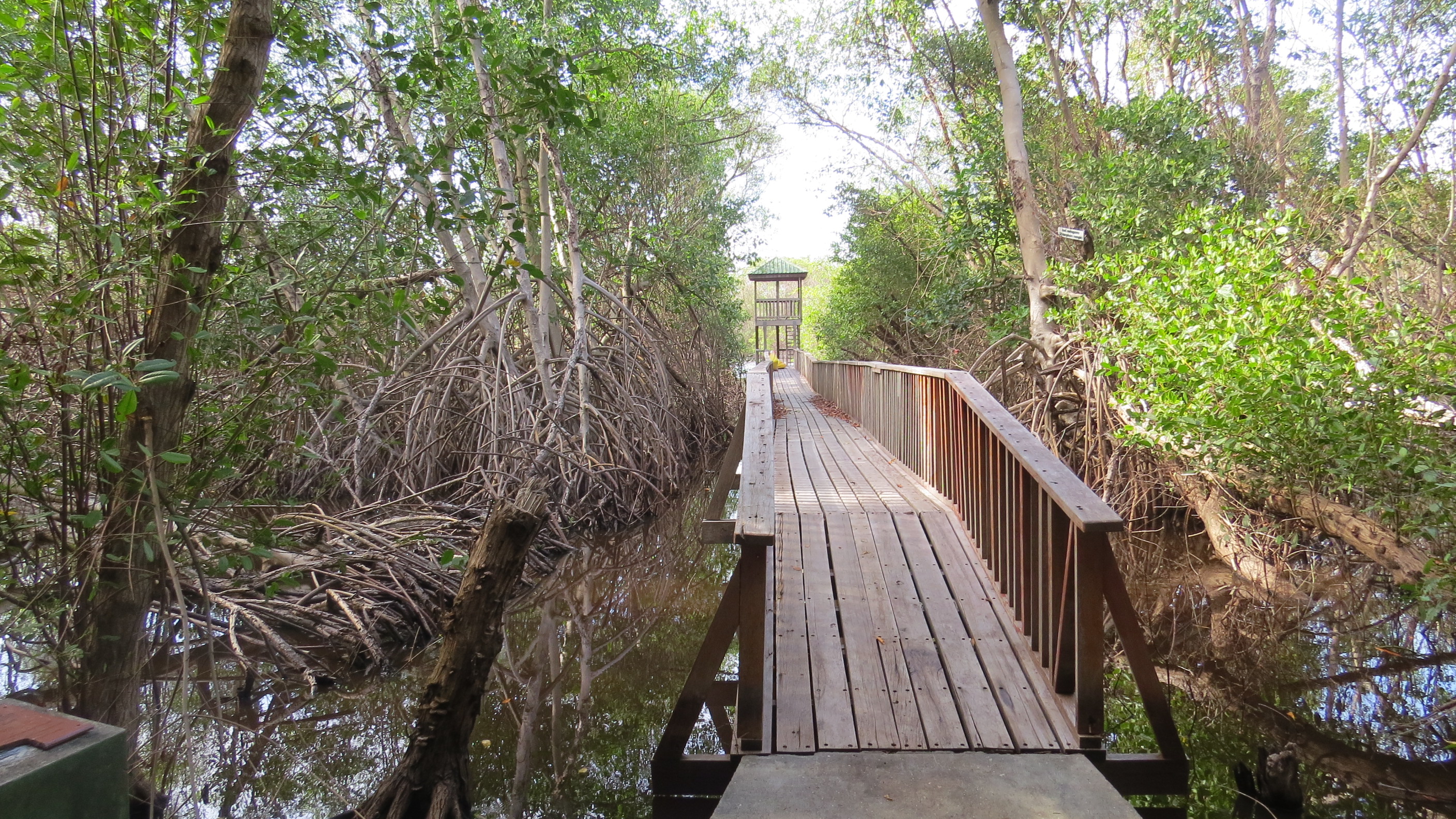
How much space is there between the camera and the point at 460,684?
9.98 ft

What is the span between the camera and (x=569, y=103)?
3619mm

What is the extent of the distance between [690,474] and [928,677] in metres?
8.67

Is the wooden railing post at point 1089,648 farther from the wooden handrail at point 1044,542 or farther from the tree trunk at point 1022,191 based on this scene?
the tree trunk at point 1022,191

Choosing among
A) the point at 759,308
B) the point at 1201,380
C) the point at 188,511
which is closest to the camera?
the point at 188,511

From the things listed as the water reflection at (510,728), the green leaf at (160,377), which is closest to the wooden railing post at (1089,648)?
the water reflection at (510,728)

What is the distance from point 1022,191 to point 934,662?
682cm

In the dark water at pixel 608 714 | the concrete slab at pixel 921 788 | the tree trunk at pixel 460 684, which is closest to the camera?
the concrete slab at pixel 921 788

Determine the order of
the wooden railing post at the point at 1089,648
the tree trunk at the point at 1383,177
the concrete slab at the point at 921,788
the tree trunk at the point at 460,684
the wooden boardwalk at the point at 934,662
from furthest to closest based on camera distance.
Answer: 1. the tree trunk at the point at 1383,177
2. the tree trunk at the point at 460,684
3. the wooden railing post at the point at 1089,648
4. the wooden boardwalk at the point at 934,662
5. the concrete slab at the point at 921,788

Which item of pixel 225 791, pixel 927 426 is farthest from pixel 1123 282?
pixel 225 791

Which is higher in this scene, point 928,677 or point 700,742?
point 928,677

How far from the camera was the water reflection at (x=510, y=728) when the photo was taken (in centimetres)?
359

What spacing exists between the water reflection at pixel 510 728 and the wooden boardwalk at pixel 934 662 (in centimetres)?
Result: 54

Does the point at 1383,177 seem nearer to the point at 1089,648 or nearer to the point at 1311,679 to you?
the point at 1311,679

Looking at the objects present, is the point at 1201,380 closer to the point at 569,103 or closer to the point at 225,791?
the point at 569,103
